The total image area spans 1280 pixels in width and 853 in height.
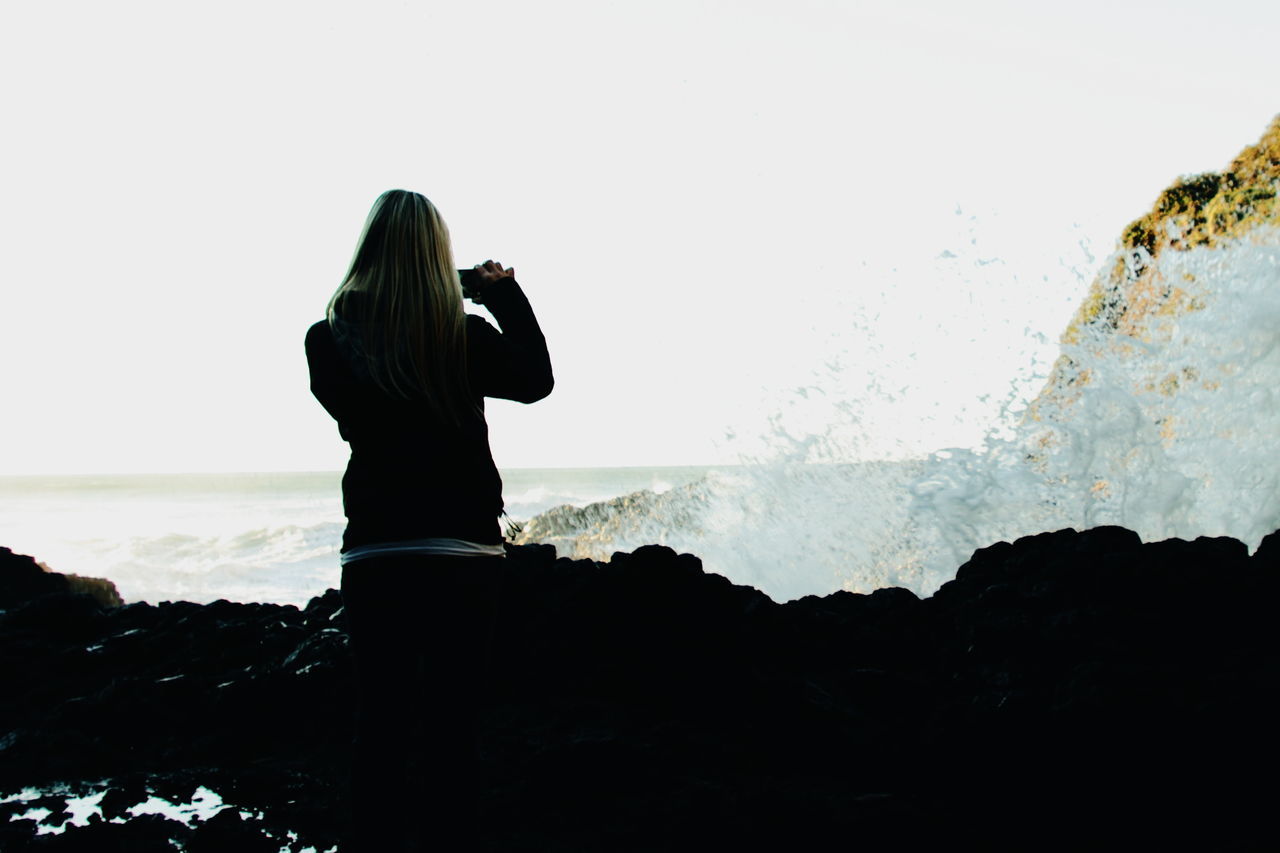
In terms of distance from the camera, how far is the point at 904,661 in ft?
13.4

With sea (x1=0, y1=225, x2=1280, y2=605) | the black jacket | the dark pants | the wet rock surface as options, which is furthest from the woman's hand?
sea (x1=0, y1=225, x2=1280, y2=605)

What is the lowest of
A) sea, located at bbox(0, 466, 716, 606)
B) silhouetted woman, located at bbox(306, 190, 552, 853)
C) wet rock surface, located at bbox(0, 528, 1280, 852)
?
sea, located at bbox(0, 466, 716, 606)

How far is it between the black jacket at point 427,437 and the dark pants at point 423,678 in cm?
7

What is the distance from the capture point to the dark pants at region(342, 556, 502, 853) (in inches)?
74.0

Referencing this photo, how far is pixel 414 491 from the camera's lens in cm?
188

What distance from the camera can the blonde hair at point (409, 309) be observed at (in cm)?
193

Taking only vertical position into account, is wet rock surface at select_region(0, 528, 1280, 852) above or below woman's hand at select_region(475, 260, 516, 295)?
below

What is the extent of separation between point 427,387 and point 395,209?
1.24 ft

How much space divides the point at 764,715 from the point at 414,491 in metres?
2.03

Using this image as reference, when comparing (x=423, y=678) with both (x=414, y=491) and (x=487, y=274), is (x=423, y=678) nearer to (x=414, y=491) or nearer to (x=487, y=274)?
(x=414, y=491)

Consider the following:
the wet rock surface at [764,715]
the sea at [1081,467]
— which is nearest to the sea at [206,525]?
the wet rock surface at [764,715]

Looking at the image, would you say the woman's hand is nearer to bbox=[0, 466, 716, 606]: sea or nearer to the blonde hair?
the blonde hair

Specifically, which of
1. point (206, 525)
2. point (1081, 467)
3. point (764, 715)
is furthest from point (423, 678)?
point (206, 525)

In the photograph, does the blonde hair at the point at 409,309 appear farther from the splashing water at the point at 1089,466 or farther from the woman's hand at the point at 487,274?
the splashing water at the point at 1089,466
